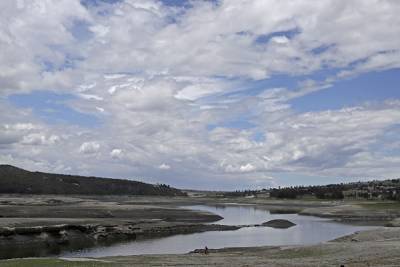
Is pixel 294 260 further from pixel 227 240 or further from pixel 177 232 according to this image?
pixel 177 232

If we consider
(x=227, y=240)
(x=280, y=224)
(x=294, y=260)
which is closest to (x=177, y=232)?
(x=227, y=240)

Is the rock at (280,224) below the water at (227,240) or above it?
above

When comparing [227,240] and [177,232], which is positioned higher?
[177,232]

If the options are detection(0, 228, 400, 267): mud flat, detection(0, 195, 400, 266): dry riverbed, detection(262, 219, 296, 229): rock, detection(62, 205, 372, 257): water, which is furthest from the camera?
detection(262, 219, 296, 229): rock

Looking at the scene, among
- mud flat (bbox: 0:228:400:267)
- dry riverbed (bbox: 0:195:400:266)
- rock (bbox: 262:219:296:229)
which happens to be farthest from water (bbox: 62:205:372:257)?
mud flat (bbox: 0:228:400:267)

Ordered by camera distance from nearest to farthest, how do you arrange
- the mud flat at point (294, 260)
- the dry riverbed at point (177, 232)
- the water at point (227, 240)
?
the mud flat at point (294, 260) → the dry riverbed at point (177, 232) → the water at point (227, 240)

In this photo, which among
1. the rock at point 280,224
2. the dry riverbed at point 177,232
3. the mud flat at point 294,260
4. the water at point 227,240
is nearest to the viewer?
the mud flat at point 294,260

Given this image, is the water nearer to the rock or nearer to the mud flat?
the rock

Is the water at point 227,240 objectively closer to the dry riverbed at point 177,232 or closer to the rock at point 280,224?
the rock at point 280,224

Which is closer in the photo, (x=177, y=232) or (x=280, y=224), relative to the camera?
(x=177, y=232)

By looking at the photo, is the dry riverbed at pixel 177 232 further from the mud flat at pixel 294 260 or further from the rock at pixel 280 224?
the rock at pixel 280 224

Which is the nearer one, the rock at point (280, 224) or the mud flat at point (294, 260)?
the mud flat at point (294, 260)

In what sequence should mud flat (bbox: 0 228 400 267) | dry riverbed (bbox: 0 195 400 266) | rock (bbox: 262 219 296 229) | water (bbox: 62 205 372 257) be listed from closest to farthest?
1. mud flat (bbox: 0 228 400 267)
2. dry riverbed (bbox: 0 195 400 266)
3. water (bbox: 62 205 372 257)
4. rock (bbox: 262 219 296 229)

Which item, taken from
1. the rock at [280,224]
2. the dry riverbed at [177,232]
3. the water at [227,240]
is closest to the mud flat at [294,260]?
the dry riverbed at [177,232]
